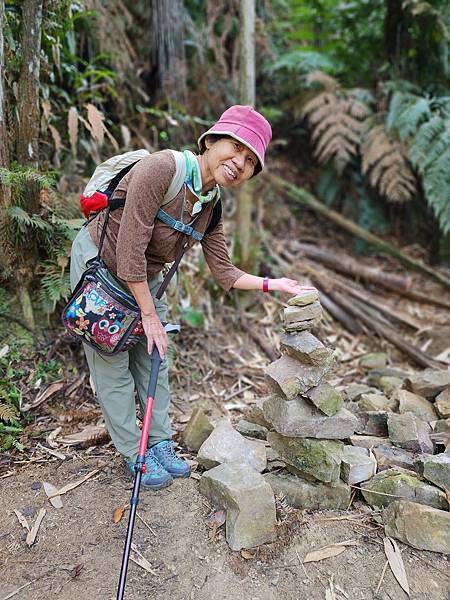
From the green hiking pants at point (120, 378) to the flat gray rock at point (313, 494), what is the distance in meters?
0.78

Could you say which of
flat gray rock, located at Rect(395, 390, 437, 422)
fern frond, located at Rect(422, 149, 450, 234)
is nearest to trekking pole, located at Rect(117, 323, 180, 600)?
flat gray rock, located at Rect(395, 390, 437, 422)

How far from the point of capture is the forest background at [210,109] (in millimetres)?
3236

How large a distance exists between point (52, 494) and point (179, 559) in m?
0.80

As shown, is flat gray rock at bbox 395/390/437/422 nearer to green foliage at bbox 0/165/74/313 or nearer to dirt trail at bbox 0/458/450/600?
dirt trail at bbox 0/458/450/600

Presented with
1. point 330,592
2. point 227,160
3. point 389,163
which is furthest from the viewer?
point 389,163

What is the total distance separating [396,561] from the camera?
2279 millimetres

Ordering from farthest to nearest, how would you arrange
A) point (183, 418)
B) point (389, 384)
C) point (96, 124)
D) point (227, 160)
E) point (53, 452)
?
point (389, 384) < point (96, 124) < point (183, 418) < point (53, 452) < point (227, 160)

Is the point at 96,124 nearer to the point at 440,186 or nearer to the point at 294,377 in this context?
the point at 294,377

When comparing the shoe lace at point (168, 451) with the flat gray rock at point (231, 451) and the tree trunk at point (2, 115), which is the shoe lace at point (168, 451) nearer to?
the flat gray rock at point (231, 451)

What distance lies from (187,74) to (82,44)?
4.53ft

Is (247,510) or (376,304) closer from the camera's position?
(247,510)

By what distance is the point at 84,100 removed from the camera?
4164 millimetres

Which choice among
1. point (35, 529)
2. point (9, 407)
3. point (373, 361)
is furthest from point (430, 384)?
point (9, 407)

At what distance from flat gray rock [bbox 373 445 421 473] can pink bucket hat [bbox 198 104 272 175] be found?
67.5 inches
